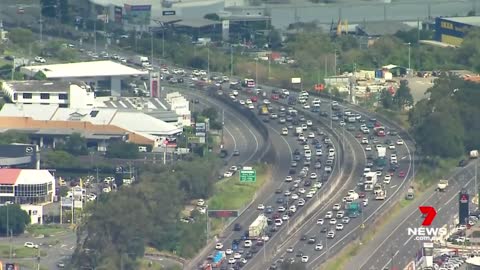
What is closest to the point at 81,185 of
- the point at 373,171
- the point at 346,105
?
the point at 373,171

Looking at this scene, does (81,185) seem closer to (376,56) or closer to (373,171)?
(373,171)

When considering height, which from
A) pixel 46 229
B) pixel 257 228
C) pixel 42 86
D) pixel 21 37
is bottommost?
pixel 46 229

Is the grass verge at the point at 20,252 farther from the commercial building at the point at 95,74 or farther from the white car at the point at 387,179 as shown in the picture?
the commercial building at the point at 95,74

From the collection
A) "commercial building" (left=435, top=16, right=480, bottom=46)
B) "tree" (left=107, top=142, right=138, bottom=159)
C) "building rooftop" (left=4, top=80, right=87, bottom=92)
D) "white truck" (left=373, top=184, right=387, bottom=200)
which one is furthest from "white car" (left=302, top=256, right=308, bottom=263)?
"commercial building" (left=435, top=16, right=480, bottom=46)

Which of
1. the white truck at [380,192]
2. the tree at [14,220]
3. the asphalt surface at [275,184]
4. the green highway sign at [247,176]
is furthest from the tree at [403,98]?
the tree at [14,220]

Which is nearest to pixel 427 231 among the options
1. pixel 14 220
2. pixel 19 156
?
pixel 14 220

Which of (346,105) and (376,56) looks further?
(376,56)

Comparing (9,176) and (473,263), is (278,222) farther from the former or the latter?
(473,263)

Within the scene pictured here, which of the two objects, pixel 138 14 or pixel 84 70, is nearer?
pixel 84 70
